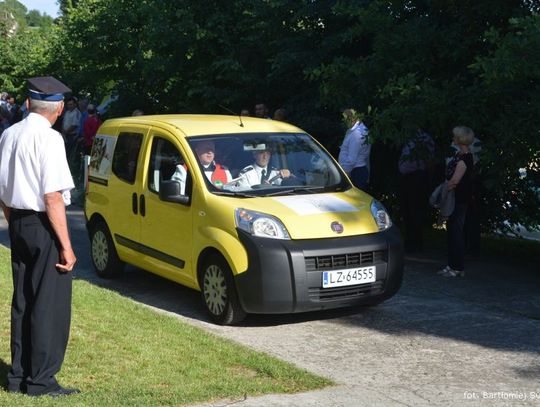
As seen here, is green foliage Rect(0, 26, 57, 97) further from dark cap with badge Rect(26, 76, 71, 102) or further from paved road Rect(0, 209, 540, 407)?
dark cap with badge Rect(26, 76, 71, 102)

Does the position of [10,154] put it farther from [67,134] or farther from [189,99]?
[67,134]

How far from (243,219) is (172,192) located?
88 cm

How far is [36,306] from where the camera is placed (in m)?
5.65

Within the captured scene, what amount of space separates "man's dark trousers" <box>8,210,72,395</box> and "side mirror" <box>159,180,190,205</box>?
2882mm

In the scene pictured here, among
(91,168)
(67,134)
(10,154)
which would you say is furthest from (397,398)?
(67,134)

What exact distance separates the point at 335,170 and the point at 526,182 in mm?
2457

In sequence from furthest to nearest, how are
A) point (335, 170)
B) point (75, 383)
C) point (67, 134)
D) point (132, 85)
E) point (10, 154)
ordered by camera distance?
point (67, 134) → point (132, 85) → point (335, 170) → point (75, 383) → point (10, 154)

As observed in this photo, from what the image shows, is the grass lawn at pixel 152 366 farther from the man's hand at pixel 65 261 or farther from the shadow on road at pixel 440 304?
the shadow on road at pixel 440 304

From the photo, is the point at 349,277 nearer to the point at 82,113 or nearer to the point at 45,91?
the point at 45,91

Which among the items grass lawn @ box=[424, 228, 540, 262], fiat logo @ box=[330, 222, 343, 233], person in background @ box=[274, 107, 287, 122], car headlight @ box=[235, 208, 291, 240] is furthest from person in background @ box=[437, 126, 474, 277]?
person in background @ box=[274, 107, 287, 122]

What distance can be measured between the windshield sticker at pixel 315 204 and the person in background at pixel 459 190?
2.03 meters

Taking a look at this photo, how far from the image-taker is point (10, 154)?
223 inches

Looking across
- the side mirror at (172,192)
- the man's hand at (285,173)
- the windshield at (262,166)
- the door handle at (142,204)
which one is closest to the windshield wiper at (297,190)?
the windshield at (262,166)

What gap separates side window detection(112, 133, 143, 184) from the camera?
971 centimetres
